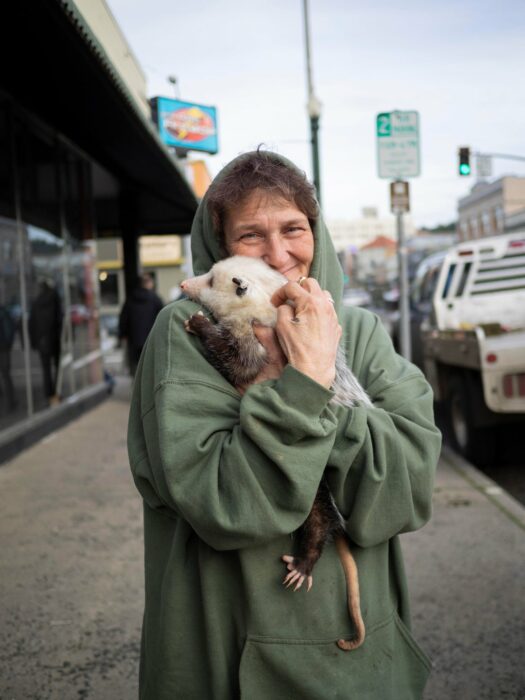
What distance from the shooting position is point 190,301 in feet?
5.54

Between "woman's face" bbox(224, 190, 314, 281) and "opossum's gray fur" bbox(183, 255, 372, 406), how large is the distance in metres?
0.06

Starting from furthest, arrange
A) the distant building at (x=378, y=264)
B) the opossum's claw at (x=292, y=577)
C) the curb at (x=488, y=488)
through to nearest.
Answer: the distant building at (x=378, y=264) → the curb at (x=488, y=488) → the opossum's claw at (x=292, y=577)

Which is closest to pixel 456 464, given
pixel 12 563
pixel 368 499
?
pixel 12 563

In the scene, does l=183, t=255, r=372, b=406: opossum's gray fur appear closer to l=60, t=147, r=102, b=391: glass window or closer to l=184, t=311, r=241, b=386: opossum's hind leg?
Answer: l=184, t=311, r=241, b=386: opossum's hind leg

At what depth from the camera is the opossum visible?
59.7 inches

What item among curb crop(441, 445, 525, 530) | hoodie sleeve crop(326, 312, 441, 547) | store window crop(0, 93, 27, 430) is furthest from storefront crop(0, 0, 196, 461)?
curb crop(441, 445, 525, 530)

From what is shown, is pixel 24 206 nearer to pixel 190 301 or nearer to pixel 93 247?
pixel 93 247

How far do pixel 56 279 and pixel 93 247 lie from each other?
2746 millimetres

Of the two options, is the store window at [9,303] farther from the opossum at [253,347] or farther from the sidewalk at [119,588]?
the opossum at [253,347]

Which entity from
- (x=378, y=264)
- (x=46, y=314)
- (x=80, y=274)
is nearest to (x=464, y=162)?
(x=80, y=274)

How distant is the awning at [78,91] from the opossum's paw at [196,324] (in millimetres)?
3703

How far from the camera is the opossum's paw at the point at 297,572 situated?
150 centimetres

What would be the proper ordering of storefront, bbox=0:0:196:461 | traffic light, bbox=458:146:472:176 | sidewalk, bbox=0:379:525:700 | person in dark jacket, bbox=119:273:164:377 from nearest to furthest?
1. sidewalk, bbox=0:379:525:700
2. storefront, bbox=0:0:196:461
3. person in dark jacket, bbox=119:273:164:377
4. traffic light, bbox=458:146:472:176

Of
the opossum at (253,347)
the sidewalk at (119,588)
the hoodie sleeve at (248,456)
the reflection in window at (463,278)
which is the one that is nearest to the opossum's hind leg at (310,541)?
the opossum at (253,347)
